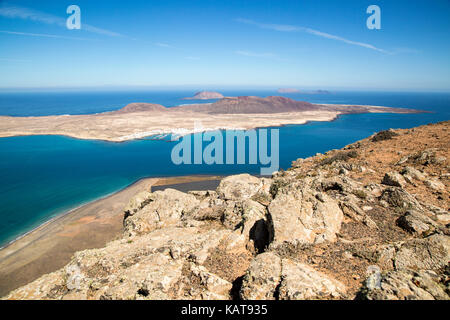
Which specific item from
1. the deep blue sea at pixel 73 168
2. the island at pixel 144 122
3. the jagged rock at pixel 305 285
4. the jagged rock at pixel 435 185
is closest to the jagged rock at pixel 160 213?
the jagged rock at pixel 305 285

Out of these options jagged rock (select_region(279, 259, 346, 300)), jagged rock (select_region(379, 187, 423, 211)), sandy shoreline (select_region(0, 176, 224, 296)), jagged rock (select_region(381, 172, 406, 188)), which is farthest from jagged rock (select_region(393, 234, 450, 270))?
sandy shoreline (select_region(0, 176, 224, 296))

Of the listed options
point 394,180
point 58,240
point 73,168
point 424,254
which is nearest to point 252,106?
point 73,168

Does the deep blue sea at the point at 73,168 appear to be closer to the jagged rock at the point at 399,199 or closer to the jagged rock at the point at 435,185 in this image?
the jagged rock at the point at 435,185

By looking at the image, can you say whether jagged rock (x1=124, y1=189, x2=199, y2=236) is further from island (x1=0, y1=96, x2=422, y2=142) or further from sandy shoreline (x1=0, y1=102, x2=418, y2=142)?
island (x1=0, y1=96, x2=422, y2=142)

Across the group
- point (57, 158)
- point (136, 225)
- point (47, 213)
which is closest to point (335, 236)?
point (136, 225)

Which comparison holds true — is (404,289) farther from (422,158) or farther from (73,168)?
(73,168)

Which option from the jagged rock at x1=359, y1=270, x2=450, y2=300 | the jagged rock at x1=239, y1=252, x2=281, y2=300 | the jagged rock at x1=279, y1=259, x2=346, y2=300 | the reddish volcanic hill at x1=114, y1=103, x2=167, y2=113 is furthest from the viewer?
the reddish volcanic hill at x1=114, y1=103, x2=167, y2=113
